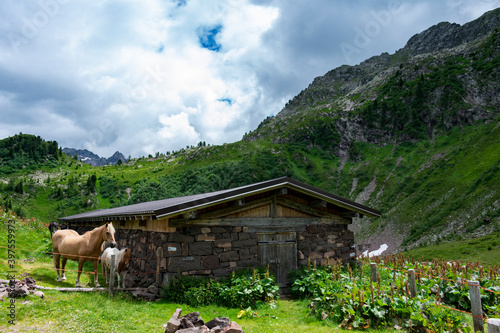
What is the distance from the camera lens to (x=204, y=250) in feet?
33.7

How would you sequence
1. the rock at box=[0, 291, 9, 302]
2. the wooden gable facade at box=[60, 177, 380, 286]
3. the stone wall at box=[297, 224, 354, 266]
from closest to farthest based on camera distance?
the rock at box=[0, 291, 9, 302] → the wooden gable facade at box=[60, 177, 380, 286] → the stone wall at box=[297, 224, 354, 266]

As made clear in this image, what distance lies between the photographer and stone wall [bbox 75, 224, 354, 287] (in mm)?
9891

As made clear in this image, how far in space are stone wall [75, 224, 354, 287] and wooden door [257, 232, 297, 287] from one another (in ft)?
0.99

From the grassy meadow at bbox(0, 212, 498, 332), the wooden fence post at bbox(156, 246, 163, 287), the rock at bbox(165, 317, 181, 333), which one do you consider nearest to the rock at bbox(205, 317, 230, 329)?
the rock at bbox(165, 317, 181, 333)

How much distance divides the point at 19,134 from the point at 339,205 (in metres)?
148

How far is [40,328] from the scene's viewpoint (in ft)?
20.4

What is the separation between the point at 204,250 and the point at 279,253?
3201 mm

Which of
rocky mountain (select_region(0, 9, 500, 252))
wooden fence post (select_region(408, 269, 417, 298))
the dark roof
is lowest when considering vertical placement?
wooden fence post (select_region(408, 269, 417, 298))

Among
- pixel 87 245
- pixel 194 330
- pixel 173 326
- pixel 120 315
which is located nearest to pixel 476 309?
pixel 194 330

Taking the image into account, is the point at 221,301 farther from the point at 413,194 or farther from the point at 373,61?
the point at 373,61

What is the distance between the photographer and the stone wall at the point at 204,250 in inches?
389

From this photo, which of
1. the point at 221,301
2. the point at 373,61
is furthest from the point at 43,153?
the point at 373,61

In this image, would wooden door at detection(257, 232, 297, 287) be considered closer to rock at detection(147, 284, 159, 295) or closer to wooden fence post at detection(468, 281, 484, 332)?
rock at detection(147, 284, 159, 295)

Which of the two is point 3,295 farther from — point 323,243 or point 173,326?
point 323,243
